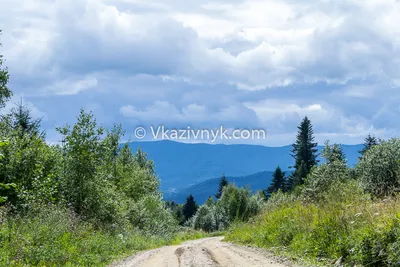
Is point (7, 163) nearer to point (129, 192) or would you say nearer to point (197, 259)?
point (197, 259)

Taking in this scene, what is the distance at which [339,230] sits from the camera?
15.7m

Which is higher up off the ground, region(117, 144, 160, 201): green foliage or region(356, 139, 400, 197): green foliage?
region(117, 144, 160, 201): green foliage

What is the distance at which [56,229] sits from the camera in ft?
66.3

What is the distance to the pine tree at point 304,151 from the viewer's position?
98.4 m

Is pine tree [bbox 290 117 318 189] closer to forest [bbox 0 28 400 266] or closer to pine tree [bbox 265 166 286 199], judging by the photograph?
pine tree [bbox 265 166 286 199]

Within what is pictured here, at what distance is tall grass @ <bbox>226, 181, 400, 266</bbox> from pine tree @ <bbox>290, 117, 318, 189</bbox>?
2987 inches

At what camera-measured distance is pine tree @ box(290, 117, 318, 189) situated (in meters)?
98.4

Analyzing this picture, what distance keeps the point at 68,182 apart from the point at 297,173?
74095mm

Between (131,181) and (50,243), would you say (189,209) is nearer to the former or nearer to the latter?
(131,181)

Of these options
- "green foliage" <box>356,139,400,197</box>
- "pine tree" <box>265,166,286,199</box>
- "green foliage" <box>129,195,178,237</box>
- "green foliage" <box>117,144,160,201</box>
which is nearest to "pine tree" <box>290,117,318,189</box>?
"pine tree" <box>265,166,286,199</box>

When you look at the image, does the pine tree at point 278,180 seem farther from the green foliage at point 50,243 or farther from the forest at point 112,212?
the green foliage at point 50,243

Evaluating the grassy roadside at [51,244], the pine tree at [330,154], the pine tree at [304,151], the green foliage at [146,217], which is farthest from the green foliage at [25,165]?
the pine tree at [304,151]

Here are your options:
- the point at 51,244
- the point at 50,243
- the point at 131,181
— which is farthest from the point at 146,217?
the point at 51,244

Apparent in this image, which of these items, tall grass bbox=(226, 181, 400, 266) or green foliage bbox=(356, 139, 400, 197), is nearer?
tall grass bbox=(226, 181, 400, 266)
